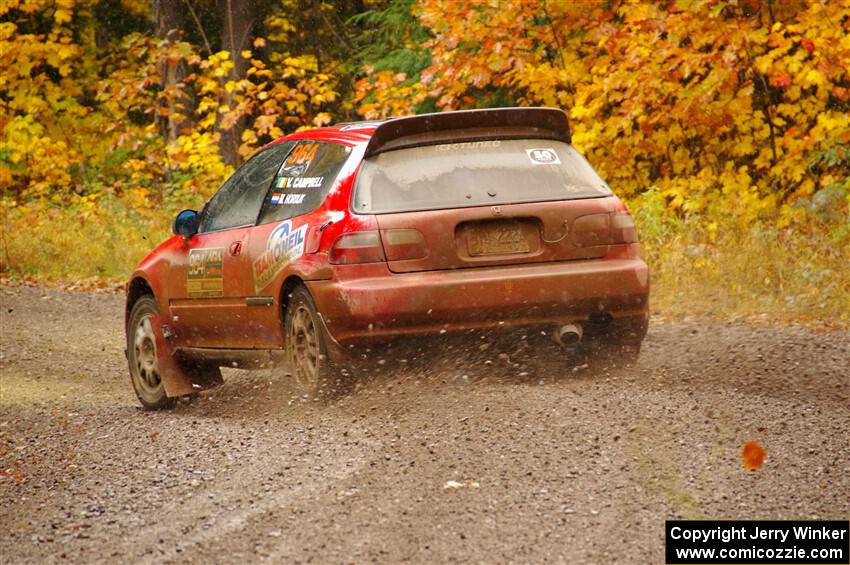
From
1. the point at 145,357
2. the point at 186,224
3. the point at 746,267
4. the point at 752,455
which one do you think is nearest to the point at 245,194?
the point at 186,224

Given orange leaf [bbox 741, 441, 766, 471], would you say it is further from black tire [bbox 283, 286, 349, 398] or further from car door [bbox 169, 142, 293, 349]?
car door [bbox 169, 142, 293, 349]

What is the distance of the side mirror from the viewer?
8.80 meters

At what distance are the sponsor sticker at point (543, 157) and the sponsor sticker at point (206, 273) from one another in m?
2.10

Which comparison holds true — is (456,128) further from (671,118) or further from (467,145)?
(671,118)

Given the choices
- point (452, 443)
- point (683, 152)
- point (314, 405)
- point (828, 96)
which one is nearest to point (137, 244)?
point (683, 152)

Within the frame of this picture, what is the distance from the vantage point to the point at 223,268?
830 cm

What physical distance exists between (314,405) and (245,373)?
2.55 meters

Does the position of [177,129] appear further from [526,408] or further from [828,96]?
[526,408]

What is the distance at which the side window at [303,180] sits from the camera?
7543 millimetres

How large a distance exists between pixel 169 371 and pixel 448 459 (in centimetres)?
334

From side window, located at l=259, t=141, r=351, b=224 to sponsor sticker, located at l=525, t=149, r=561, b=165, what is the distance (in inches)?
41.1

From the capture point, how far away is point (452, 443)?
6.38m

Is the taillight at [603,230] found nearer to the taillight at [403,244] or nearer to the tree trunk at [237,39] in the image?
the taillight at [403,244]

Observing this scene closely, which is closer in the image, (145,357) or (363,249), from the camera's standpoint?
(363,249)
